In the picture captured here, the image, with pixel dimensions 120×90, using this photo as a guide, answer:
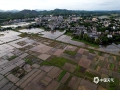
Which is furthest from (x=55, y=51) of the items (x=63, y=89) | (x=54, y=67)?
(x=63, y=89)

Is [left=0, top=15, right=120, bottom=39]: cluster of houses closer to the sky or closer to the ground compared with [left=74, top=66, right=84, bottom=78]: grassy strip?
closer to the sky

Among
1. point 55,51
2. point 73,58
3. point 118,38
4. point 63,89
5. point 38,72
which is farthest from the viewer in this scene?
point 118,38

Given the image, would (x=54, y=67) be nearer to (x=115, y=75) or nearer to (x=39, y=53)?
(x=39, y=53)

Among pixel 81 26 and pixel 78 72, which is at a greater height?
pixel 81 26

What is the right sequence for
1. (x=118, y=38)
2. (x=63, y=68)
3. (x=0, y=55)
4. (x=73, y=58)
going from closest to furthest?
(x=63, y=68)
(x=73, y=58)
(x=0, y=55)
(x=118, y=38)

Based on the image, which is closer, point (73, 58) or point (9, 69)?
point (9, 69)

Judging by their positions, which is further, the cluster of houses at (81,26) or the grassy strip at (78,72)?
the cluster of houses at (81,26)

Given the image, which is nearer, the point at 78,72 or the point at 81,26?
the point at 78,72

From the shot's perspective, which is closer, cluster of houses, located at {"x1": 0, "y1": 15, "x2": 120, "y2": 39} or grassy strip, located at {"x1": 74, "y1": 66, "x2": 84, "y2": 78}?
grassy strip, located at {"x1": 74, "y1": 66, "x2": 84, "y2": 78}

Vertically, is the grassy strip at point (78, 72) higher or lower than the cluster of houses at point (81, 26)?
lower
